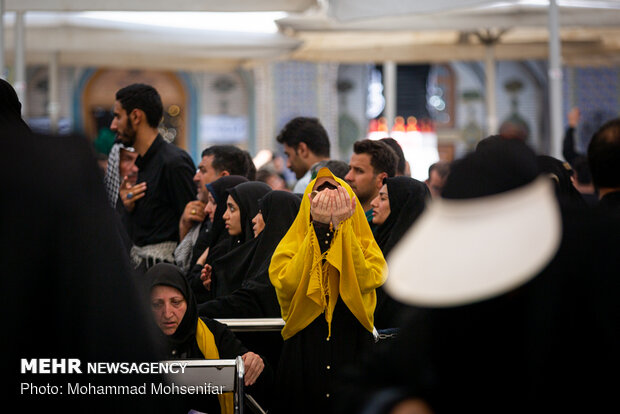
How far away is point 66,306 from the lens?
1.32 meters

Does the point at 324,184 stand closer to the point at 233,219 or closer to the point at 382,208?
the point at 382,208

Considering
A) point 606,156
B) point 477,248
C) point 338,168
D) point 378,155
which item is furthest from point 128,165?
point 477,248

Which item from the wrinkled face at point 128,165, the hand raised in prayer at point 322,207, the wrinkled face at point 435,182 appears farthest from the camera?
the wrinkled face at point 435,182

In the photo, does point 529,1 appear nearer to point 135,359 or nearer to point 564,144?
point 564,144

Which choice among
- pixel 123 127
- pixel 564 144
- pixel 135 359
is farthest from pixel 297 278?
pixel 564 144

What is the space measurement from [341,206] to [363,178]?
1.35m

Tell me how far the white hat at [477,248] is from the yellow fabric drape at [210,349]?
8.00 feet

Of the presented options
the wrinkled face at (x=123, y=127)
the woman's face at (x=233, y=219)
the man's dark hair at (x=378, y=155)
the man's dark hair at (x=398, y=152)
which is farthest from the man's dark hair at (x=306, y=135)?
the woman's face at (x=233, y=219)

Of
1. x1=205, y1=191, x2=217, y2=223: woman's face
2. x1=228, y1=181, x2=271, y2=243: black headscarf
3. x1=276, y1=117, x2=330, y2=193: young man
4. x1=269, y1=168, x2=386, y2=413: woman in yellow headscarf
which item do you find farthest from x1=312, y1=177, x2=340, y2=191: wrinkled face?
x1=276, y1=117, x2=330, y2=193: young man

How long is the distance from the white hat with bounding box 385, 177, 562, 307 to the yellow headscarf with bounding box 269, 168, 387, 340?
7.09 feet

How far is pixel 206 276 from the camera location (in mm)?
4895

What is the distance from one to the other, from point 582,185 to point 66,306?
681 cm

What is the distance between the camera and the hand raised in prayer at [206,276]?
4883 mm

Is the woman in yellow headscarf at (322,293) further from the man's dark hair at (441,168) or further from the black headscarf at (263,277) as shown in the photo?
the man's dark hair at (441,168)
